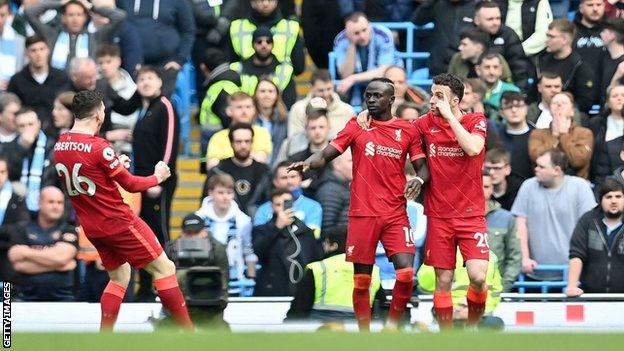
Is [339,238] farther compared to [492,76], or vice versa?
[492,76]

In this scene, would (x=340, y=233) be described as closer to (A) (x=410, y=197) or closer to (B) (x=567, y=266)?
(A) (x=410, y=197)

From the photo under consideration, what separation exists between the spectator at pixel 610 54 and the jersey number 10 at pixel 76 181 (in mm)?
6801

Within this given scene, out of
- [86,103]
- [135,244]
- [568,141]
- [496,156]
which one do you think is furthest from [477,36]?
[86,103]

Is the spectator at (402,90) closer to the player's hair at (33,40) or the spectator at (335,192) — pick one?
the spectator at (335,192)

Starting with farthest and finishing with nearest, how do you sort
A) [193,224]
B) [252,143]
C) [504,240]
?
1. [252,143]
2. [504,240]
3. [193,224]

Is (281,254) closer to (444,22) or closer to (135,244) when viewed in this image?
(135,244)

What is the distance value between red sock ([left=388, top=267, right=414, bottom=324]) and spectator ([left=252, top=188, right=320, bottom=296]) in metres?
2.40

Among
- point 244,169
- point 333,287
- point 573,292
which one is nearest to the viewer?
point 333,287

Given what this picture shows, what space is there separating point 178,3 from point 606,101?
14.8 ft

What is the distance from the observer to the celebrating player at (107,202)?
13.4 meters

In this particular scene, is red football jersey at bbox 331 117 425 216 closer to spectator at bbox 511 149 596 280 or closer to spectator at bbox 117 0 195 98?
spectator at bbox 511 149 596 280

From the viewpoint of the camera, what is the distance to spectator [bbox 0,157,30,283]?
53.7ft

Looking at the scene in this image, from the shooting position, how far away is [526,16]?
765 inches

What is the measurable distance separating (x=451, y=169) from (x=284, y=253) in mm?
2810
